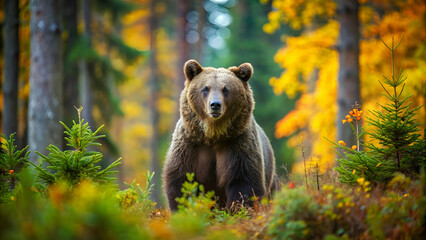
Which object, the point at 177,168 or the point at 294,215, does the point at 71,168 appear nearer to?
the point at 177,168

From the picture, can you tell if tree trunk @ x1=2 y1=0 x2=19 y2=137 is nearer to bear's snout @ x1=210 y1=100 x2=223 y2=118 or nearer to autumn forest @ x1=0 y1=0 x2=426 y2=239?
autumn forest @ x1=0 y1=0 x2=426 y2=239

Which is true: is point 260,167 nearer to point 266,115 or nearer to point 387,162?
point 387,162

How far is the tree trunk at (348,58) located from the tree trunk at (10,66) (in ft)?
29.9

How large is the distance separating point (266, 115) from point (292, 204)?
18675mm

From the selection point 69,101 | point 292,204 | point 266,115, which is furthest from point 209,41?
point 292,204

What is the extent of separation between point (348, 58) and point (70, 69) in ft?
29.3

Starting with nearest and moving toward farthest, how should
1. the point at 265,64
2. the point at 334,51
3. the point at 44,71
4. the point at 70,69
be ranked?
the point at 44,71 → the point at 334,51 → the point at 70,69 → the point at 265,64

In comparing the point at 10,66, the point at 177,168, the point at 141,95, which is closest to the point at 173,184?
the point at 177,168

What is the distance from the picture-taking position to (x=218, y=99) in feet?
16.8

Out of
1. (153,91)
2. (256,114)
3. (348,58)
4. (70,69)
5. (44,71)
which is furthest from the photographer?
(153,91)

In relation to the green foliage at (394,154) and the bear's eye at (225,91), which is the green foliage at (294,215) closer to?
the green foliage at (394,154)

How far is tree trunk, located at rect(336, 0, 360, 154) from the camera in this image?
32.0 ft

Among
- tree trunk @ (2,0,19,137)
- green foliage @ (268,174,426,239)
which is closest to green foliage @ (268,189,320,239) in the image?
green foliage @ (268,174,426,239)

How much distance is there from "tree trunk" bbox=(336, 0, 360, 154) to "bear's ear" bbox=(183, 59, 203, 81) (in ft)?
17.8
